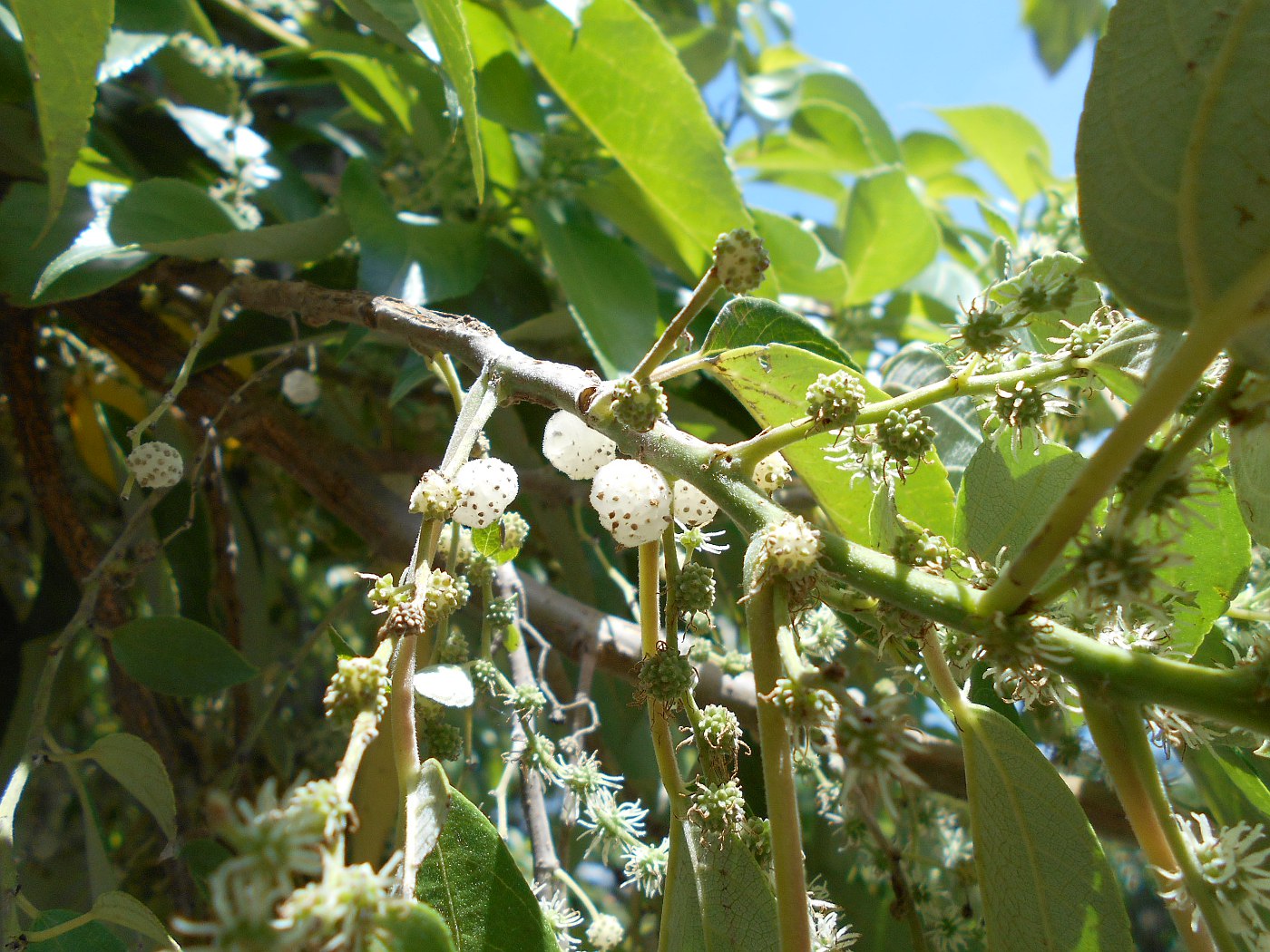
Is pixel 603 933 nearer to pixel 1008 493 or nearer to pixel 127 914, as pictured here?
pixel 127 914

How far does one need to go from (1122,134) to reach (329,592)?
70.9 inches

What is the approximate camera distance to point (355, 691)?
0.44 metres

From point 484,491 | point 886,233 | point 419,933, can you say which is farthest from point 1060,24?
point 419,933

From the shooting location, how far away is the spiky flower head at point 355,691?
1.45 ft

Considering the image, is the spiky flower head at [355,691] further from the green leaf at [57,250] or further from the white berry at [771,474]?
the green leaf at [57,250]

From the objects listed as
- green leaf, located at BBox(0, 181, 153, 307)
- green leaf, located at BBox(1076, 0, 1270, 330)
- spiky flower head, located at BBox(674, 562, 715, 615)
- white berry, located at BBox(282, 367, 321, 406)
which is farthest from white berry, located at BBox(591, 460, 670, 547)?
white berry, located at BBox(282, 367, 321, 406)

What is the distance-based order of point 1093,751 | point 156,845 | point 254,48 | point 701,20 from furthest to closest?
1. point 701,20
2. point 254,48
3. point 156,845
4. point 1093,751

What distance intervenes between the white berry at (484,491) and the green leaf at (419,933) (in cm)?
25

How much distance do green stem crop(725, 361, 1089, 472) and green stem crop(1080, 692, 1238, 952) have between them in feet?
0.57

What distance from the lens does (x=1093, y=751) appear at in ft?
3.48

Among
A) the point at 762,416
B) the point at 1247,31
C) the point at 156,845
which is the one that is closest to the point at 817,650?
the point at 762,416

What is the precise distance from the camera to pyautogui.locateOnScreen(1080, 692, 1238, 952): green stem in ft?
1.41

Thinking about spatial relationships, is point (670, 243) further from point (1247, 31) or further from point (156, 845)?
point (156, 845)

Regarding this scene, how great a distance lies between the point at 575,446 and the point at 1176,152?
0.40 m
